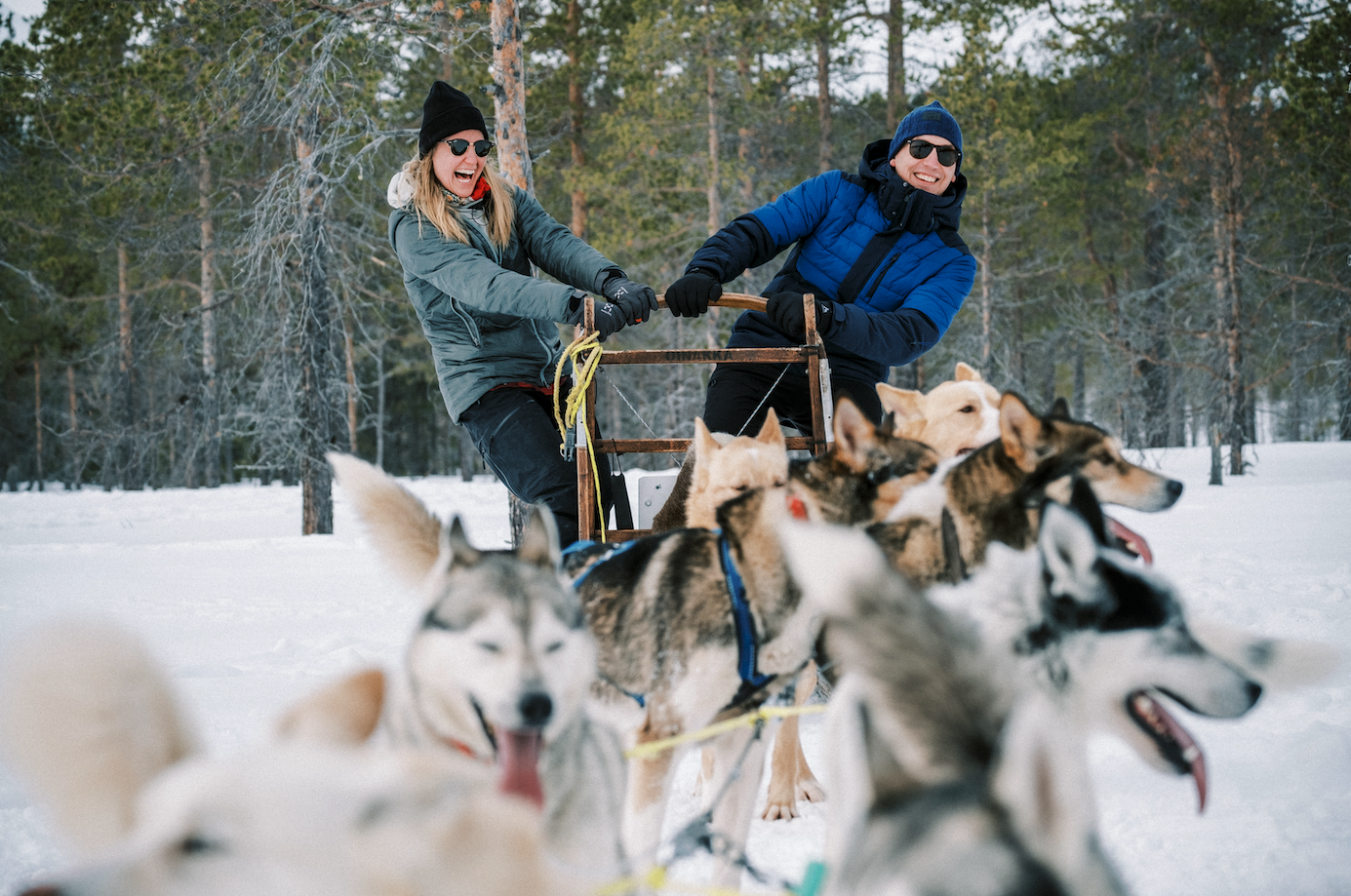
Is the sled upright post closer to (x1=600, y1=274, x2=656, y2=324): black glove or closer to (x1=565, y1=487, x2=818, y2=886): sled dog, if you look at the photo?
(x1=600, y1=274, x2=656, y2=324): black glove

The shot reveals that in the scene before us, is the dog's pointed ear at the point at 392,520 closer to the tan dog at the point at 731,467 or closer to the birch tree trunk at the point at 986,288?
the tan dog at the point at 731,467

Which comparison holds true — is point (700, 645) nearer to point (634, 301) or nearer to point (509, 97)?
point (634, 301)

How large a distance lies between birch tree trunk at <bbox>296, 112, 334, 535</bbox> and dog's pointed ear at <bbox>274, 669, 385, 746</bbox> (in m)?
8.01

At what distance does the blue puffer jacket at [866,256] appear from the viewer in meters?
3.33

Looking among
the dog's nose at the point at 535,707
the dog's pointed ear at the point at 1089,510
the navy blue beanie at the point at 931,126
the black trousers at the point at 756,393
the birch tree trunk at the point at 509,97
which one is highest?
the birch tree trunk at the point at 509,97

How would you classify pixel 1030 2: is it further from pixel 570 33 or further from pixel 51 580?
pixel 51 580

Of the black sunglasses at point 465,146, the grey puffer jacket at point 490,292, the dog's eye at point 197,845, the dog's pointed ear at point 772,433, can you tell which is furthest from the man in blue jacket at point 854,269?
the dog's eye at point 197,845

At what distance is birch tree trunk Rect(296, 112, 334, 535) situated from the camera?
28.5 ft

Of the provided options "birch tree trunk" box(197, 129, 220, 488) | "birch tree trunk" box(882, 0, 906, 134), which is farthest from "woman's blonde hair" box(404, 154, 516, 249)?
"birch tree trunk" box(882, 0, 906, 134)

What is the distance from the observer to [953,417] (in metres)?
3.02

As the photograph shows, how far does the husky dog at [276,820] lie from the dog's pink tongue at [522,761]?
0.40 m

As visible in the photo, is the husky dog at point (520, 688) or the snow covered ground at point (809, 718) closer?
the husky dog at point (520, 688)

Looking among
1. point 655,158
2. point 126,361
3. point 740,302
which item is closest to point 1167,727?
point 740,302

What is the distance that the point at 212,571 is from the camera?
287 inches
